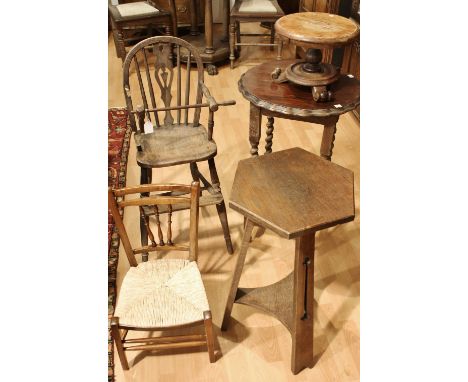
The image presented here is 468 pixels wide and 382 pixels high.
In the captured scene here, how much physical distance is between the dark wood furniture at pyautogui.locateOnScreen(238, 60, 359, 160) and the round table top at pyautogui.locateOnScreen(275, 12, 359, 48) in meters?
0.22

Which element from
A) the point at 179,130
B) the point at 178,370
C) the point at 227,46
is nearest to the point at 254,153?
the point at 179,130

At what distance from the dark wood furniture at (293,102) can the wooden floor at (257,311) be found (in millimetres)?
532

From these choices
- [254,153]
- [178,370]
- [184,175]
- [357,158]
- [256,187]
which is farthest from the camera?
[357,158]

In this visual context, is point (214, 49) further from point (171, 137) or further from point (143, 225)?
point (143, 225)

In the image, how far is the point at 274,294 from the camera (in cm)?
185

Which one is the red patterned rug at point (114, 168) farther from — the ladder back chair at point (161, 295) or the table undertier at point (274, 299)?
the table undertier at point (274, 299)

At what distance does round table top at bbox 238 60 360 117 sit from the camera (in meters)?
1.88

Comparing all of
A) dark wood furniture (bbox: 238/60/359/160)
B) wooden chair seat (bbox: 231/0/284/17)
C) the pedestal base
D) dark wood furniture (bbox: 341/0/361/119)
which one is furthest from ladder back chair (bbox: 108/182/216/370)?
the pedestal base

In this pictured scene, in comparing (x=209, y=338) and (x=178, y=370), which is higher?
(x=209, y=338)

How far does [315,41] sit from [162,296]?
1.20 metres

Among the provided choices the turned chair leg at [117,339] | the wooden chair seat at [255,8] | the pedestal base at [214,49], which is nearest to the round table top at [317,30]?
the turned chair leg at [117,339]

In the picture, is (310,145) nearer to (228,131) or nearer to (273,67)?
(228,131)

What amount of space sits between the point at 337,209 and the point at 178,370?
922 millimetres

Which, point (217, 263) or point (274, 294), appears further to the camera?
point (217, 263)
